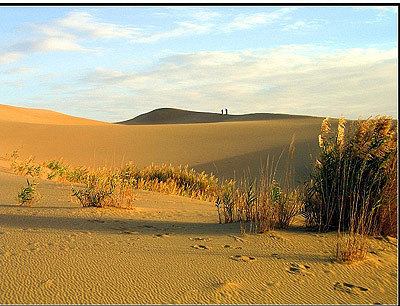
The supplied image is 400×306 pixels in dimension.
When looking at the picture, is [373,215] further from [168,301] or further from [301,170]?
[301,170]

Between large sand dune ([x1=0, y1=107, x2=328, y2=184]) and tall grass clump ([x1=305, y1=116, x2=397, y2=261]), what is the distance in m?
13.1

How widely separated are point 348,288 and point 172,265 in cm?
161

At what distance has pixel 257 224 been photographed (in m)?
5.80

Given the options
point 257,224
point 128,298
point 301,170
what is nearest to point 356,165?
point 257,224

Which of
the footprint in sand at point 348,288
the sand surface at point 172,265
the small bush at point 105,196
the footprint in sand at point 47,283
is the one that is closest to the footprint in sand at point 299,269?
the sand surface at point 172,265

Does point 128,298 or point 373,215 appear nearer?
point 128,298

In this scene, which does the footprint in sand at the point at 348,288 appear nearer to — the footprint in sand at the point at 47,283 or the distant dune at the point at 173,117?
the footprint in sand at the point at 47,283

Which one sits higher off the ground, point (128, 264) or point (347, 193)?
point (347, 193)

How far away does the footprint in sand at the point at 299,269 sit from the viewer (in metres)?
4.22

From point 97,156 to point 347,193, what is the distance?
19.0 metres

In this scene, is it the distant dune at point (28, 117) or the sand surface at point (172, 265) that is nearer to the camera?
the sand surface at point (172, 265)

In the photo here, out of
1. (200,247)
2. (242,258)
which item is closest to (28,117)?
(200,247)

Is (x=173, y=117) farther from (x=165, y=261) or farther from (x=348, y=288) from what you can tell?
(x=348, y=288)

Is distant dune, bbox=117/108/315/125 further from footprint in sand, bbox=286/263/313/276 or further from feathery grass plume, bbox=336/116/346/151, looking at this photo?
footprint in sand, bbox=286/263/313/276
